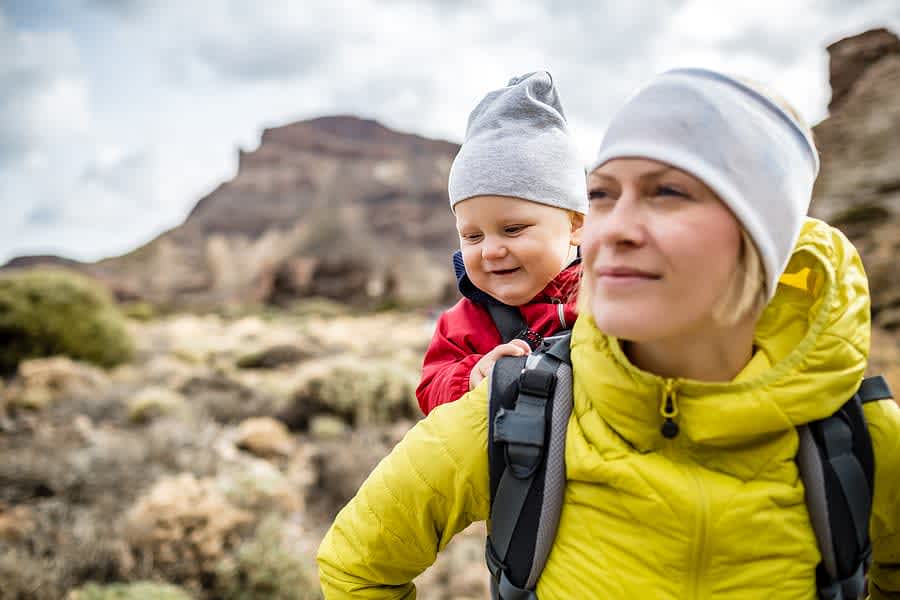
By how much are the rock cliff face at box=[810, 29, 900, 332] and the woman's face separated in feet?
17.3

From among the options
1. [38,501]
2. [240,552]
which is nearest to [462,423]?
[240,552]

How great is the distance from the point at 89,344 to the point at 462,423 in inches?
417

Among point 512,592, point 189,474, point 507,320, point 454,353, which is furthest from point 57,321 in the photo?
point 512,592

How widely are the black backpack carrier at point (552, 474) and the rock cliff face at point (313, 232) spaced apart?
4132 cm

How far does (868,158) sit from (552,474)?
8510mm

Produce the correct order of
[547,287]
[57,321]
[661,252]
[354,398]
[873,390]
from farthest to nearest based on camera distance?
[57,321] < [354,398] < [547,287] < [873,390] < [661,252]

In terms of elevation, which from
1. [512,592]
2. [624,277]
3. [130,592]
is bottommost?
[130,592]

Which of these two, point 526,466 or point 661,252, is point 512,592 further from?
point 661,252

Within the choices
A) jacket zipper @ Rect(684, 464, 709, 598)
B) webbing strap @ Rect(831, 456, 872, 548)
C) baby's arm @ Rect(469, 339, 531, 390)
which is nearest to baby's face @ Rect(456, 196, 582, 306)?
baby's arm @ Rect(469, 339, 531, 390)

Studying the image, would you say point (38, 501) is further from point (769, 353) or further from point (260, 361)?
point (260, 361)

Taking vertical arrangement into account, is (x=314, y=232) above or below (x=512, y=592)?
above

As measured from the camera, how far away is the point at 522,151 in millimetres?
1715

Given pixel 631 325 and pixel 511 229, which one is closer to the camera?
pixel 631 325

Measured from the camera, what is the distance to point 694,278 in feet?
3.22
